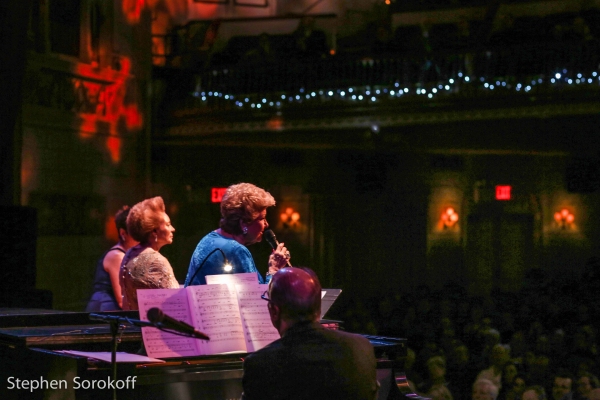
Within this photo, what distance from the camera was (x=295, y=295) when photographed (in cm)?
226

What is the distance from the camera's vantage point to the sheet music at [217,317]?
8.61ft

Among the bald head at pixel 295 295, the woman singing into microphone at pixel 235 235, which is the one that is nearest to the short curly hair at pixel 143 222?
the woman singing into microphone at pixel 235 235

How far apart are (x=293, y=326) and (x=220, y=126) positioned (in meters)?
9.23

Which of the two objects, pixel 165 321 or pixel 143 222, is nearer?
pixel 165 321

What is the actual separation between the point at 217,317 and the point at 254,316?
5.2 inches

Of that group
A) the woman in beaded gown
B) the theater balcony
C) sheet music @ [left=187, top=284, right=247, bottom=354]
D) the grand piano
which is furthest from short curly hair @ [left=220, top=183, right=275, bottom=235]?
the theater balcony

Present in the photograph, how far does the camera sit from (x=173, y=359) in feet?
8.77

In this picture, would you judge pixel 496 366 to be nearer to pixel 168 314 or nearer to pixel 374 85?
pixel 168 314

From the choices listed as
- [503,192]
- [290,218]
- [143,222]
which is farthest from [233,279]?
[290,218]

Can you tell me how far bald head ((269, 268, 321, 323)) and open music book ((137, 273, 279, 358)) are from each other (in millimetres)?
395

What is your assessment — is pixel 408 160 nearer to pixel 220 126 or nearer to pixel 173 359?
pixel 220 126

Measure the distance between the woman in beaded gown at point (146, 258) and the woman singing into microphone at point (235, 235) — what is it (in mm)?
112

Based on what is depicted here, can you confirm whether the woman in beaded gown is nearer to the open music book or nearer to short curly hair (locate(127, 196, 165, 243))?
short curly hair (locate(127, 196, 165, 243))

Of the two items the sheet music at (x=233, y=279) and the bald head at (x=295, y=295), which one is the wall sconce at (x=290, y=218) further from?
the bald head at (x=295, y=295)
